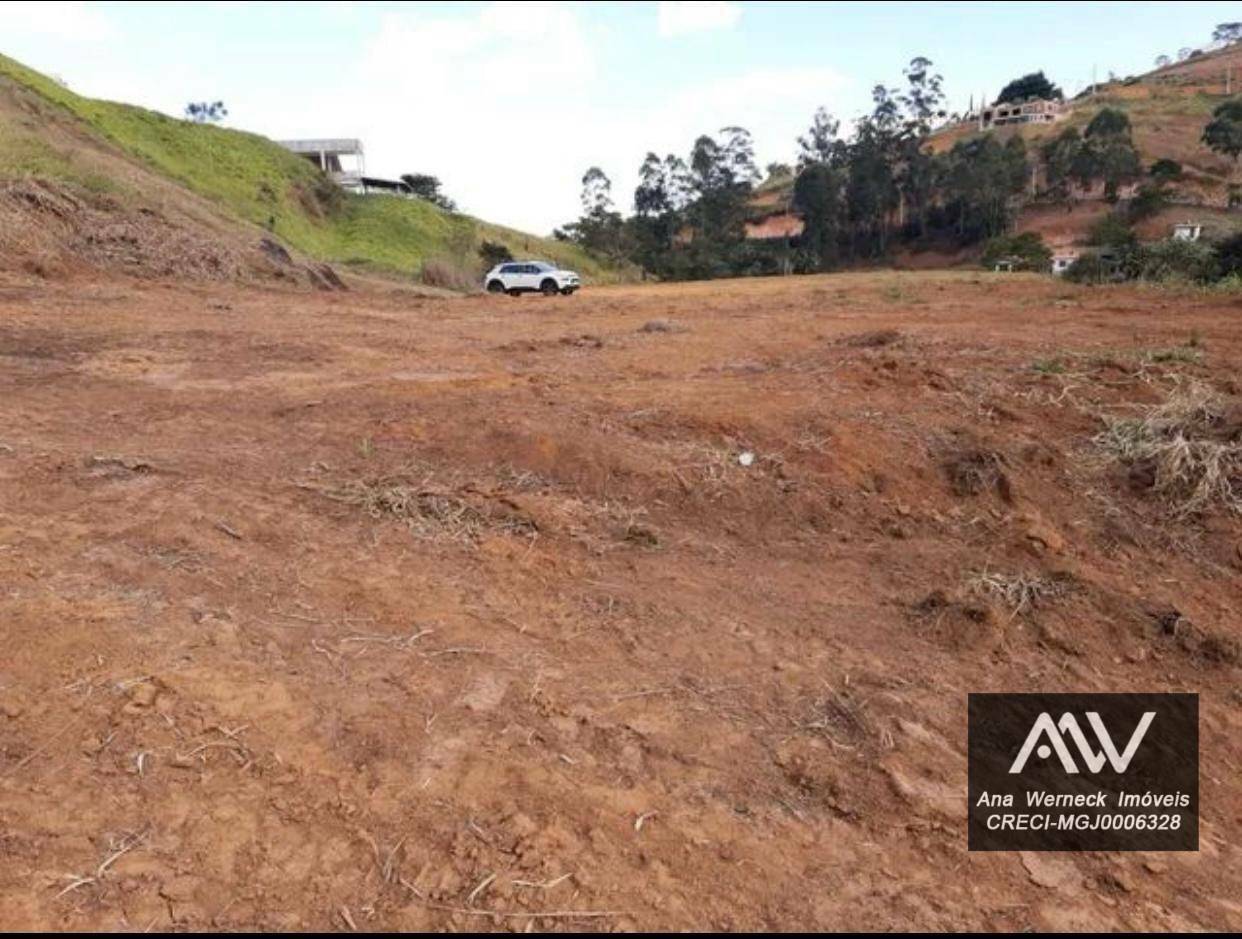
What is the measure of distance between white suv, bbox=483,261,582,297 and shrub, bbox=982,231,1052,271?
21010 millimetres

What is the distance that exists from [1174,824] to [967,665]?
91cm

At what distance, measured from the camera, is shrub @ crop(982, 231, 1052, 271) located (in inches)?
1409

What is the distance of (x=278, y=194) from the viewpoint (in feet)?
119

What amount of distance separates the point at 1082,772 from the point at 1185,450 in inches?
131

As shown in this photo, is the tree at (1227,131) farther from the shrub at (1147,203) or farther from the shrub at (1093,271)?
the shrub at (1093,271)

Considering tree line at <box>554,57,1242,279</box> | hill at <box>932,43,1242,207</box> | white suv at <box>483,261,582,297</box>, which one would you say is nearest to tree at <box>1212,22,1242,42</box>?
hill at <box>932,43,1242,207</box>

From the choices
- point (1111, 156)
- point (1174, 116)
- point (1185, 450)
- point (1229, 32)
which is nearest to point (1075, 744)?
point (1185, 450)

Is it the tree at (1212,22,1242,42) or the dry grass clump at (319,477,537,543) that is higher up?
the tree at (1212,22,1242,42)

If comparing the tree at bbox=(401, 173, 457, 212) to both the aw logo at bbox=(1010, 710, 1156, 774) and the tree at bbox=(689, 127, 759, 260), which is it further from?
the aw logo at bbox=(1010, 710, 1156, 774)

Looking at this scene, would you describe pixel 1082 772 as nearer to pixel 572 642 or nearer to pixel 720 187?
pixel 572 642

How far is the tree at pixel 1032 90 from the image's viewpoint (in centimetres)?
7862

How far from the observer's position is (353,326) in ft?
40.1

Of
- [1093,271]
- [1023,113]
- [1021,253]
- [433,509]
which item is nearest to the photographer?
[433,509]

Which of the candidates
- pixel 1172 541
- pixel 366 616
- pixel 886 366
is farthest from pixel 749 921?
pixel 886 366
